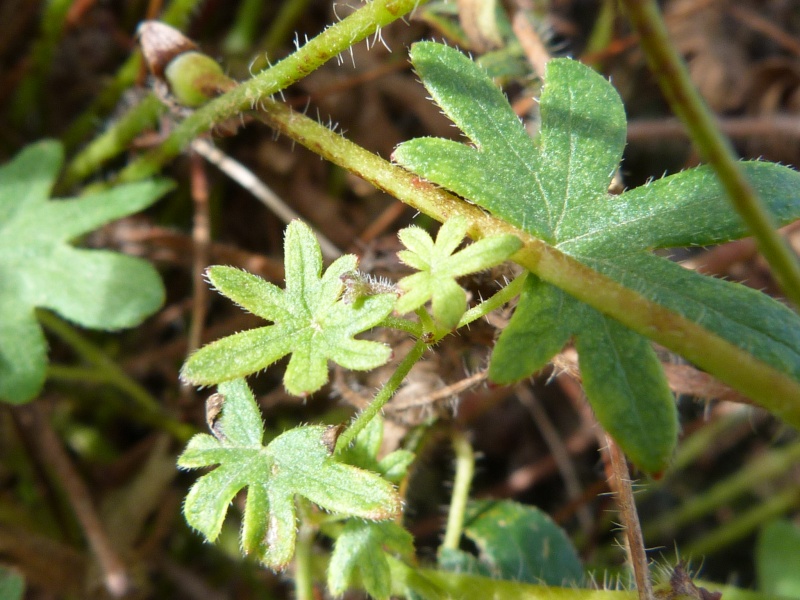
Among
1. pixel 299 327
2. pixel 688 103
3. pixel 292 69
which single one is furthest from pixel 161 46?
pixel 688 103

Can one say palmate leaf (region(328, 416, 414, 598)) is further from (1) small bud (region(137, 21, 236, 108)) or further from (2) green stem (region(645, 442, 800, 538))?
(2) green stem (region(645, 442, 800, 538))

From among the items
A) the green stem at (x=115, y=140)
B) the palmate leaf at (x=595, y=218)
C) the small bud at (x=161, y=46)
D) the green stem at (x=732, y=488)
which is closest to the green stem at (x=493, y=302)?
the palmate leaf at (x=595, y=218)

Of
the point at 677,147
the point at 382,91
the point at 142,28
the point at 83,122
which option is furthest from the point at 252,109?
the point at 677,147

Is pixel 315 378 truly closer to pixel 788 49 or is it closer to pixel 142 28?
pixel 142 28

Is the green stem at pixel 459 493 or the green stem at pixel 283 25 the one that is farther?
the green stem at pixel 283 25

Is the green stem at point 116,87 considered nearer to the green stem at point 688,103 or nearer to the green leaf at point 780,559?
the green stem at point 688,103
